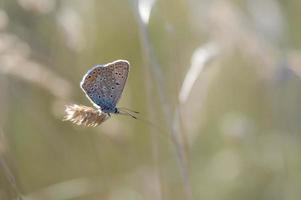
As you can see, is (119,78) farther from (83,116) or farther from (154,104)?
(154,104)

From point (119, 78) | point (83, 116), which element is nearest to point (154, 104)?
point (119, 78)

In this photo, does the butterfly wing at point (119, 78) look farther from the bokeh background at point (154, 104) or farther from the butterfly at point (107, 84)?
the bokeh background at point (154, 104)

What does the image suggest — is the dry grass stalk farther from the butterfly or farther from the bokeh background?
the bokeh background

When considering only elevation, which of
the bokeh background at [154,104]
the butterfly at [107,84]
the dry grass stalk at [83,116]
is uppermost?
the bokeh background at [154,104]

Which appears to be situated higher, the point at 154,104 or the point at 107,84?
the point at 154,104

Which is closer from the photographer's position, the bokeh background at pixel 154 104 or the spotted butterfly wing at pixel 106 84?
the spotted butterfly wing at pixel 106 84

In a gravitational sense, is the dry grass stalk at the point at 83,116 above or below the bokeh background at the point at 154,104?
below

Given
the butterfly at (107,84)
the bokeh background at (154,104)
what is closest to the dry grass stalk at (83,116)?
the butterfly at (107,84)
